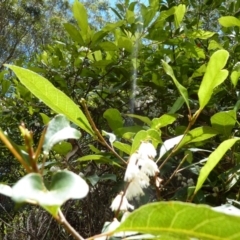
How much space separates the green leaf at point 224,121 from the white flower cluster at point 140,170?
38cm

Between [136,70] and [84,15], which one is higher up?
[84,15]

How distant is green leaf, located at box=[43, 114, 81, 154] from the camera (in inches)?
23.3

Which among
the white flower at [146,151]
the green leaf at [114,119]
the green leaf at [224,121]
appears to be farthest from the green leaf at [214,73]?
the green leaf at [114,119]

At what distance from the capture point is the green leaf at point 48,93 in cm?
72

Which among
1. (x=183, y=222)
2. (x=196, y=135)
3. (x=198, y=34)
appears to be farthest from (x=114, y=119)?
(x=183, y=222)

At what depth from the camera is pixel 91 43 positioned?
1635mm

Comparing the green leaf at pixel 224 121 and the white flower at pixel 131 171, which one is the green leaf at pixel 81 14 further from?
the white flower at pixel 131 171

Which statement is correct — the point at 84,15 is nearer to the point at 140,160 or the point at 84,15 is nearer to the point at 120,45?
the point at 120,45

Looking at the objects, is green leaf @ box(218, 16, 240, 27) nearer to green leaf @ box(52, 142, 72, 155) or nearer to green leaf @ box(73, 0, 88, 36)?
green leaf @ box(73, 0, 88, 36)

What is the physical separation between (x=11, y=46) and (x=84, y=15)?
409 inches

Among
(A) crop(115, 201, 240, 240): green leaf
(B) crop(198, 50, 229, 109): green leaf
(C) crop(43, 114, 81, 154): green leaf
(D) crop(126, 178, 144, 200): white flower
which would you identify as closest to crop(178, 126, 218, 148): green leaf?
(B) crop(198, 50, 229, 109): green leaf

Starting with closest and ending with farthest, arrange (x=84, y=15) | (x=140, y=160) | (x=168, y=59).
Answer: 1. (x=140, y=160)
2. (x=84, y=15)
3. (x=168, y=59)

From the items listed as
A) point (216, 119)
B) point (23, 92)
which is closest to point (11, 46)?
point (23, 92)

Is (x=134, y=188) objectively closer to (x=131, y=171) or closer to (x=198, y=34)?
(x=131, y=171)
